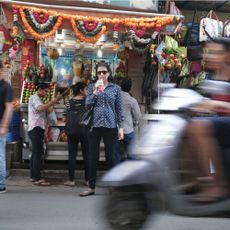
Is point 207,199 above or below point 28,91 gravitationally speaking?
below

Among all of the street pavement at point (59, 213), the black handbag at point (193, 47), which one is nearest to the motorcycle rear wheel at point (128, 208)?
the street pavement at point (59, 213)

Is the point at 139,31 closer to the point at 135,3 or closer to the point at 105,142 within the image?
the point at 135,3

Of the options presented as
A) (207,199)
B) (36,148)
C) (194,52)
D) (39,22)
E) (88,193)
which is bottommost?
(88,193)

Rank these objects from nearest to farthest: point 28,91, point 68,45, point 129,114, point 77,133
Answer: point 77,133 → point 129,114 → point 28,91 → point 68,45

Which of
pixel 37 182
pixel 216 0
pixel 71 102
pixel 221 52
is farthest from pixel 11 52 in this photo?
pixel 221 52

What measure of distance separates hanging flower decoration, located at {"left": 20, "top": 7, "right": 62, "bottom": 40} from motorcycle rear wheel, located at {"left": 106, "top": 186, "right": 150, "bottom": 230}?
466cm

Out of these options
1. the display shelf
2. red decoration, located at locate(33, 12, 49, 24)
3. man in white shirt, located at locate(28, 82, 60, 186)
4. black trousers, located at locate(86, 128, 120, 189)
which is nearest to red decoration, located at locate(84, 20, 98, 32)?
red decoration, located at locate(33, 12, 49, 24)

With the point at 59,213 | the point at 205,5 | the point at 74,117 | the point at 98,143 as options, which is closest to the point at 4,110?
the point at 98,143

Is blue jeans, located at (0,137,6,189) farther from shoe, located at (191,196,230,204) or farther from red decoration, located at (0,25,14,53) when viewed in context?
shoe, located at (191,196,230,204)

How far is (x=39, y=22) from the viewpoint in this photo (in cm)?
812

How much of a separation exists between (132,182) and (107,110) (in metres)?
3.09

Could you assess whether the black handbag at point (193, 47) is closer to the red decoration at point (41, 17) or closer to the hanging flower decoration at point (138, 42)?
the hanging flower decoration at point (138, 42)

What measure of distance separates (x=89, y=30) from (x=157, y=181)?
4.78 metres

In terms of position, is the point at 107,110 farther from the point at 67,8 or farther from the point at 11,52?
the point at 11,52
